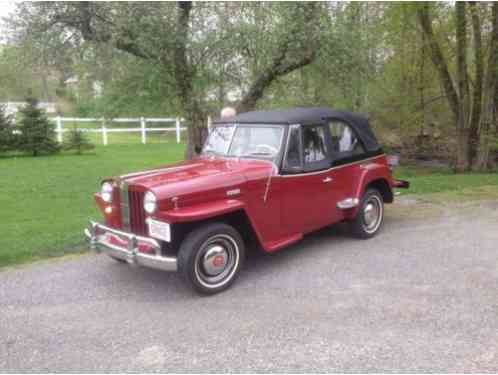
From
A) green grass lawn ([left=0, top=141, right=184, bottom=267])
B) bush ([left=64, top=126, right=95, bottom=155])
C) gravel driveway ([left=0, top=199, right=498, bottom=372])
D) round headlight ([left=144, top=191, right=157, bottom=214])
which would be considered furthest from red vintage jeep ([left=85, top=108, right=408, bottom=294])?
bush ([left=64, top=126, right=95, bottom=155])

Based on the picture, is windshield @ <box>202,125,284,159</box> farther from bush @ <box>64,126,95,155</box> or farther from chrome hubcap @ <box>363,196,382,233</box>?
bush @ <box>64,126,95,155</box>

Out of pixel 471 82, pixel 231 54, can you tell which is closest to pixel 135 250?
pixel 231 54

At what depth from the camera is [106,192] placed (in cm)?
452

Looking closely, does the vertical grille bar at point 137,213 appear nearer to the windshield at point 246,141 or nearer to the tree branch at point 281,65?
the windshield at point 246,141

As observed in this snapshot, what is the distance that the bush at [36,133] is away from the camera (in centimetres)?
1748

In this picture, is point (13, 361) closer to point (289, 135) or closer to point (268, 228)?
point (268, 228)

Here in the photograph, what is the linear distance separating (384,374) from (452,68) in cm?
1464

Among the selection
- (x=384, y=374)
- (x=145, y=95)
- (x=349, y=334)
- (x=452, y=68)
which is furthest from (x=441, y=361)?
(x=452, y=68)

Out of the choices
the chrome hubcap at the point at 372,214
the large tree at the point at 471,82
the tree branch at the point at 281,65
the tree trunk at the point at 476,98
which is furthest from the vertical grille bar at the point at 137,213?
the tree trunk at the point at 476,98

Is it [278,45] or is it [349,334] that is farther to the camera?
[278,45]

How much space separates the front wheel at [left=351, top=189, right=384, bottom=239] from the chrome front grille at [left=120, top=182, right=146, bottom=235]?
3.02 meters

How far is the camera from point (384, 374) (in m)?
2.86

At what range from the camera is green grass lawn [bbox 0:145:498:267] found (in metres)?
5.64

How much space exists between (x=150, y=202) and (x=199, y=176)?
1.98 ft
